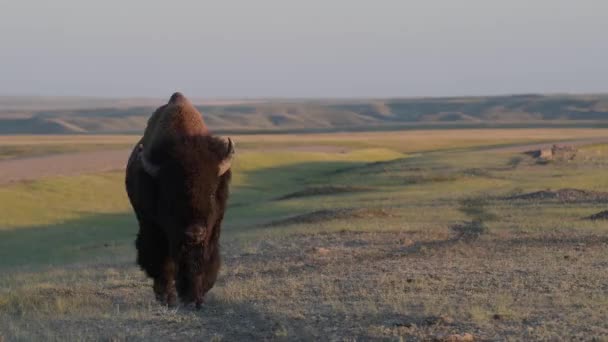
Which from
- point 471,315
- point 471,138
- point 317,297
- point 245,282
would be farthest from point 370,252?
point 471,138

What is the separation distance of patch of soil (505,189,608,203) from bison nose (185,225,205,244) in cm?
1785

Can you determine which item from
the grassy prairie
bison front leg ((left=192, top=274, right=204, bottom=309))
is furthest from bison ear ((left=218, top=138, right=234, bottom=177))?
the grassy prairie

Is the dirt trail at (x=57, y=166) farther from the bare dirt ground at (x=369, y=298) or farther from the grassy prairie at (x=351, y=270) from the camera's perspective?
the bare dirt ground at (x=369, y=298)

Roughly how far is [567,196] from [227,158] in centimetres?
1839

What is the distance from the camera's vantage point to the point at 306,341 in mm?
9953

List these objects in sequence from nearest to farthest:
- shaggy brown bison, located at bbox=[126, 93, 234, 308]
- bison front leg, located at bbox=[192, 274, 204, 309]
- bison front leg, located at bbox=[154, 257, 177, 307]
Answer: shaggy brown bison, located at bbox=[126, 93, 234, 308]
bison front leg, located at bbox=[192, 274, 204, 309]
bison front leg, located at bbox=[154, 257, 177, 307]

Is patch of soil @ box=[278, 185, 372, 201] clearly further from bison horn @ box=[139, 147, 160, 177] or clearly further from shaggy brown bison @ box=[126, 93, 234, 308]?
bison horn @ box=[139, 147, 160, 177]

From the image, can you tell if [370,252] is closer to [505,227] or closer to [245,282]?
[245,282]

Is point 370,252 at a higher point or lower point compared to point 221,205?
lower

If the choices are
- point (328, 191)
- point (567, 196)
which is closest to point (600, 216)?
point (567, 196)

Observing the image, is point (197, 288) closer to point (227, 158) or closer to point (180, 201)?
point (180, 201)

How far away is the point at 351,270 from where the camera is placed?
1500 centimetres

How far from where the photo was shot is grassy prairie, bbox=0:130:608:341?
418 inches

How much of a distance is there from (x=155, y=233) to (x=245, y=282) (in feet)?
6.57
